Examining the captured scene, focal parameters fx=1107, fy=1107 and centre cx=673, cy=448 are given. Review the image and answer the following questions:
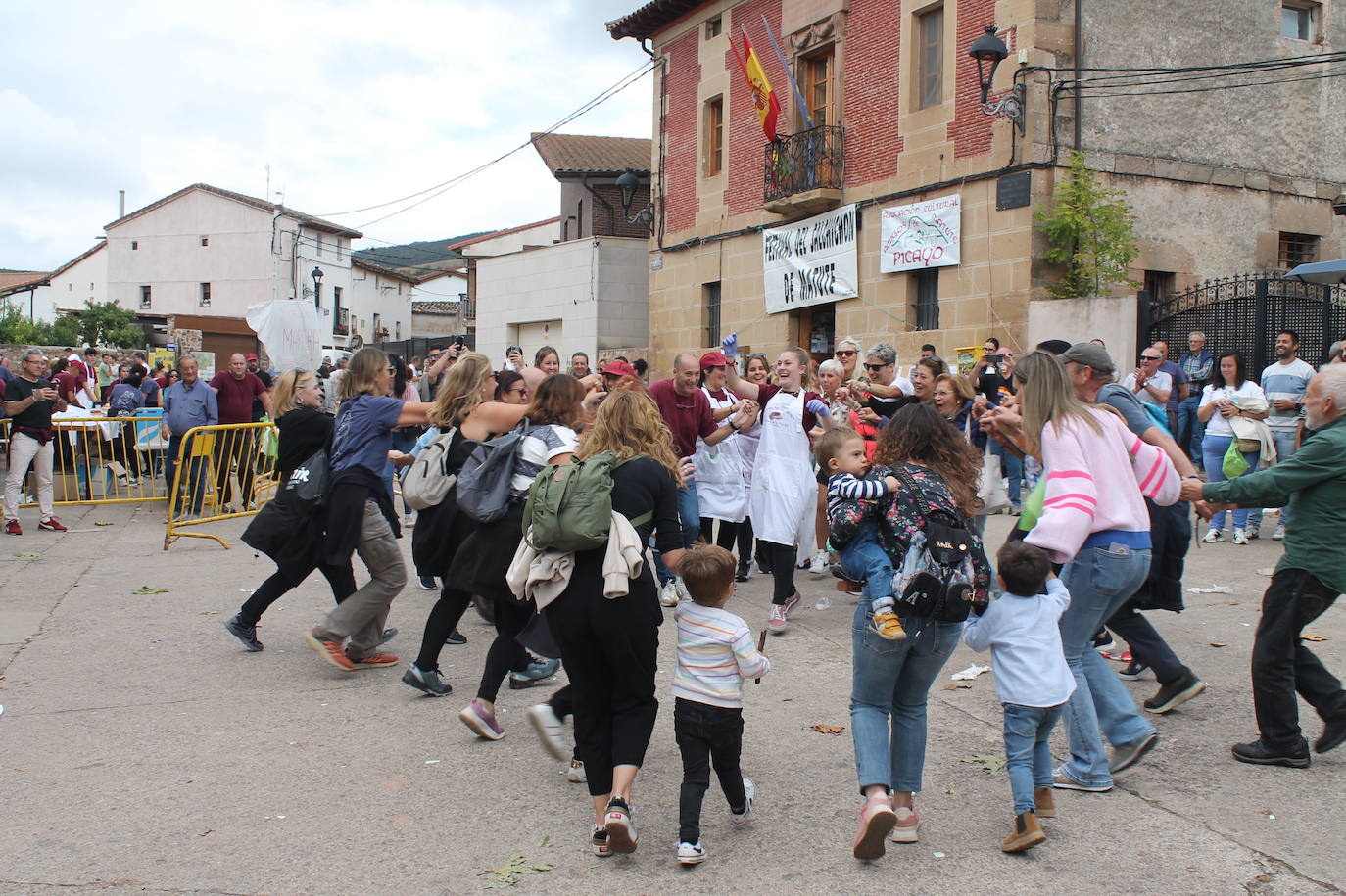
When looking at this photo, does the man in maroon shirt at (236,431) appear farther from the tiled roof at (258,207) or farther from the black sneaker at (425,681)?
the tiled roof at (258,207)

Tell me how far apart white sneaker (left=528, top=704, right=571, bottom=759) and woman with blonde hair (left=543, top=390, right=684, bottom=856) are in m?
0.38

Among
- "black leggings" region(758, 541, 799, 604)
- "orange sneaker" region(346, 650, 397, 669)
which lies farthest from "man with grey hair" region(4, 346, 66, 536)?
"black leggings" region(758, 541, 799, 604)

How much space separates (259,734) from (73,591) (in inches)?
169

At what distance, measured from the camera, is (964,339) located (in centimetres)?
1688

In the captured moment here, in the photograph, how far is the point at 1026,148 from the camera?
15.6 metres

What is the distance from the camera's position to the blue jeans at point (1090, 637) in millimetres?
4199

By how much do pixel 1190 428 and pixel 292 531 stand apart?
33.9 ft

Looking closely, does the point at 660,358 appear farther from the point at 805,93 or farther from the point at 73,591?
the point at 73,591

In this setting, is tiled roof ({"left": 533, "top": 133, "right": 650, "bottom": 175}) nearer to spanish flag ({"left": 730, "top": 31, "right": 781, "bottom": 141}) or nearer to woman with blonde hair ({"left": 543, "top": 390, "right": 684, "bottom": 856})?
spanish flag ({"left": 730, "top": 31, "right": 781, "bottom": 141})

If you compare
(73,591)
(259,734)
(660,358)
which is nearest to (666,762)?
(259,734)

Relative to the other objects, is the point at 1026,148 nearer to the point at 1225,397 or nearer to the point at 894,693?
the point at 1225,397

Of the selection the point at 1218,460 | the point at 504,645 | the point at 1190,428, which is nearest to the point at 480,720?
the point at 504,645

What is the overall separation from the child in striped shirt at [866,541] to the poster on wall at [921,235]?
45.6 ft

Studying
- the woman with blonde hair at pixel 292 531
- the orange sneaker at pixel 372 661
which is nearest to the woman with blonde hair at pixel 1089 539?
the orange sneaker at pixel 372 661
